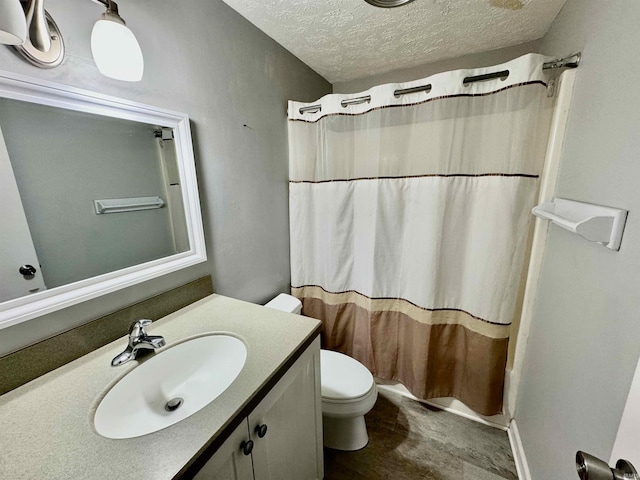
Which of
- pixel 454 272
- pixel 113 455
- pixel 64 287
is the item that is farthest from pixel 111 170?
pixel 454 272

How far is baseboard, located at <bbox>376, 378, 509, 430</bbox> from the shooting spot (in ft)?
5.01

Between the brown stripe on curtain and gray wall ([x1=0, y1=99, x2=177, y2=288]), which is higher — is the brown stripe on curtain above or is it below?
below

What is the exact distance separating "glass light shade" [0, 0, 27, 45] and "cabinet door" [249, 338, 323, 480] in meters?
1.00

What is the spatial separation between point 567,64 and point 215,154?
1531 millimetres

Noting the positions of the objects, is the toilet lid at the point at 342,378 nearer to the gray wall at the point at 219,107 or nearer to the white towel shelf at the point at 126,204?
the gray wall at the point at 219,107

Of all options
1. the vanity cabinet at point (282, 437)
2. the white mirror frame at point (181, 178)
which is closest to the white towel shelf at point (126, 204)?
the white mirror frame at point (181, 178)

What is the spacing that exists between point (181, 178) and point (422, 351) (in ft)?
5.25

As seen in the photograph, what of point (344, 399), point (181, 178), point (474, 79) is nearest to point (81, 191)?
point (181, 178)

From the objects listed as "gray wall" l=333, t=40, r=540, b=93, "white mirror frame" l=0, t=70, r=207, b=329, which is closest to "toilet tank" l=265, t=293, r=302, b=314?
"white mirror frame" l=0, t=70, r=207, b=329

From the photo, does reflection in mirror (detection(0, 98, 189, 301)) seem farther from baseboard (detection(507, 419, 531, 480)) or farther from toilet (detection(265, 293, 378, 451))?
baseboard (detection(507, 419, 531, 480))

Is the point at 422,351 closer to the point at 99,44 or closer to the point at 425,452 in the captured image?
the point at 425,452

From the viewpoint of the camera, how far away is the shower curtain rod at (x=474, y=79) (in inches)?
39.4

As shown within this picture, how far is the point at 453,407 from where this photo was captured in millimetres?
1648

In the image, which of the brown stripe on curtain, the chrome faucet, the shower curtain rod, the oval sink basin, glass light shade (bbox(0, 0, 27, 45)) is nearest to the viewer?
glass light shade (bbox(0, 0, 27, 45))
